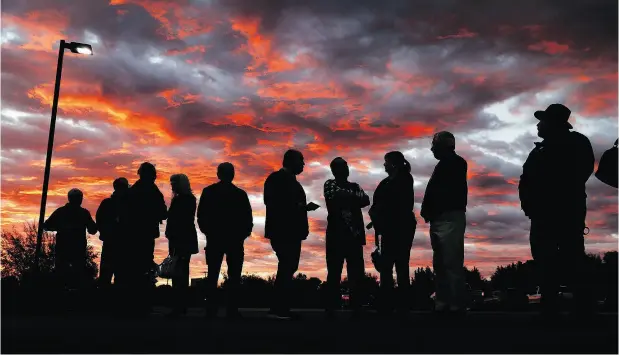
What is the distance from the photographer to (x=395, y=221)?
30.7 feet

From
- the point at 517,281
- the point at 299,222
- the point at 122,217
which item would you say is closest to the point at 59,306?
the point at 122,217

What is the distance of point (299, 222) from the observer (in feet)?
29.4

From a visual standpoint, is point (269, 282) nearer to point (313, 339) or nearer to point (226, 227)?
point (226, 227)

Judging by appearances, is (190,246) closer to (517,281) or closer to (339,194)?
(339,194)

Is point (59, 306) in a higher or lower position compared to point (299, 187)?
lower

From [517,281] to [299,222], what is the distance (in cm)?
11580

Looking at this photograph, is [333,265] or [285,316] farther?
[333,265]

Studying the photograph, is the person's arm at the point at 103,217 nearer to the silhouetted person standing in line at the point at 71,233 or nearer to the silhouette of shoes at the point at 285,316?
the silhouetted person standing in line at the point at 71,233

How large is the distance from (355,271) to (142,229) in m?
2.99

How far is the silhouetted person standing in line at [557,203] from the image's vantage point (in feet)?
24.4

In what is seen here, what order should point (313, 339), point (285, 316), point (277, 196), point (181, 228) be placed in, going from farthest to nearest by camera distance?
point (181, 228) → point (277, 196) → point (285, 316) → point (313, 339)

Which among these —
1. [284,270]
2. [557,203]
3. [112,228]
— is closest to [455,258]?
[557,203]

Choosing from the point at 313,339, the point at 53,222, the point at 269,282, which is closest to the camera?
the point at 313,339

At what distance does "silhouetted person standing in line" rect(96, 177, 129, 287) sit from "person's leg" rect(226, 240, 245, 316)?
58.2 inches
